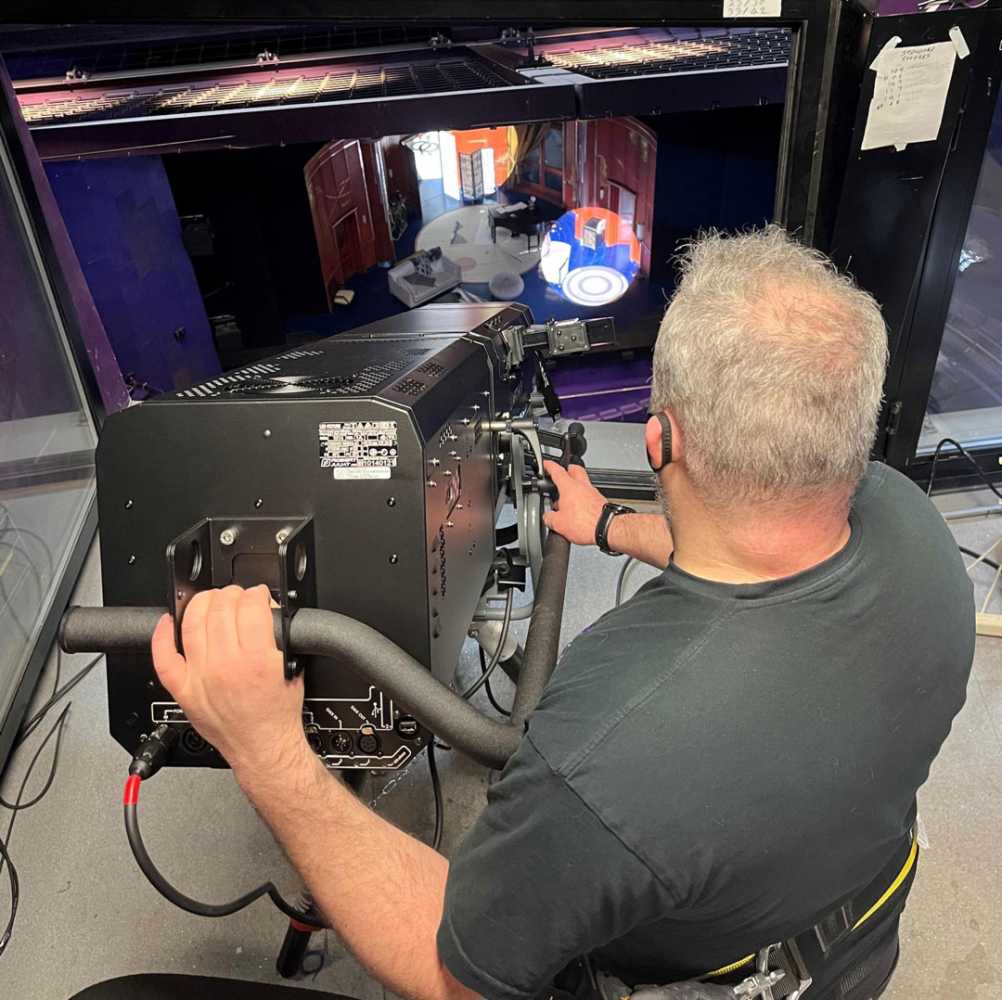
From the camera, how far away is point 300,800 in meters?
0.79

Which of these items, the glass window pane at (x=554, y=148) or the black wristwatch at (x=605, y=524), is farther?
the glass window pane at (x=554, y=148)

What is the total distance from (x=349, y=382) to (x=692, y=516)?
45cm

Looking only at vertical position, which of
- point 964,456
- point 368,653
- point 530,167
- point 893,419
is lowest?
point 964,456

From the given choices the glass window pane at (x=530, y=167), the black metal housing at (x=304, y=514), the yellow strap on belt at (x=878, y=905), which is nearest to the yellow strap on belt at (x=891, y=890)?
the yellow strap on belt at (x=878, y=905)

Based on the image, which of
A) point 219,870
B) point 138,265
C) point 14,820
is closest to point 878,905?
point 219,870

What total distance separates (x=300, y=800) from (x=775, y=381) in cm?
64

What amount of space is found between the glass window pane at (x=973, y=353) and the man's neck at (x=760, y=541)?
2.07 meters

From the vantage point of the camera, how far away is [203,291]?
2.65 metres

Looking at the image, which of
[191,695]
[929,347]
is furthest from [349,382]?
[929,347]

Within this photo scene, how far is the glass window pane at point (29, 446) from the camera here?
221 cm

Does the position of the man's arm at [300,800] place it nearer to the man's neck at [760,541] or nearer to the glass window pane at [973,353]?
the man's neck at [760,541]

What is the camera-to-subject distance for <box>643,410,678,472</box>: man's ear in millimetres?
805

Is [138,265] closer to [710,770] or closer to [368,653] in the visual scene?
[368,653]

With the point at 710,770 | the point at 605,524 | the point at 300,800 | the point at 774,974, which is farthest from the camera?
the point at 605,524
